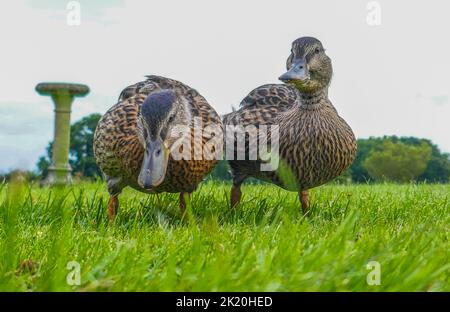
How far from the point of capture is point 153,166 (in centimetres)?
416

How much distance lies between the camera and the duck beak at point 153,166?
4.14 meters

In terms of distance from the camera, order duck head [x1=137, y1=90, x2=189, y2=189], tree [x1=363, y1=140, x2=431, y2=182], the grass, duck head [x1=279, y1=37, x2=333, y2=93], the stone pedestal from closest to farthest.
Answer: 1. the grass
2. duck head [x1=137, y1=90, x2=189, y2=189]
3. duck head [x1=279, y1=37, x2=333, y2=93]
4. the stone pedestal
5. tree [x1=363, y1=140, x2=431, y2=182]

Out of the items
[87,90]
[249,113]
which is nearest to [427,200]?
[249,113]

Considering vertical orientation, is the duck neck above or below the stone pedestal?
below

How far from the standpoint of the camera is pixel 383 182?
30.5 feet

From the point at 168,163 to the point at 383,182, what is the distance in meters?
5.35

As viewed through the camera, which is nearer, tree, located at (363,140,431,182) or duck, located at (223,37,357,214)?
duck, located at (223,37,357,214)

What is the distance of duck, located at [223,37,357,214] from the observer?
518 cm

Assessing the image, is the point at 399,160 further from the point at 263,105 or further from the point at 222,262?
the point at 222,262

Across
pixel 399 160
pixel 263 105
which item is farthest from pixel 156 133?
pixel 399 160

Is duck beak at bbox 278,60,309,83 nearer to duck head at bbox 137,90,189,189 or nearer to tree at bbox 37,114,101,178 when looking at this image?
duck head at bbox 137,90,189,189

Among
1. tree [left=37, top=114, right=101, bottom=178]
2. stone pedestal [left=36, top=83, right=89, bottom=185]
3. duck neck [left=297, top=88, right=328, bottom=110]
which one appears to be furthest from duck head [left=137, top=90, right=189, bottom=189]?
tree [left=37, top=114, right=101, bottom=178]

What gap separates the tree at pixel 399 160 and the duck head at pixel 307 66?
117 ft
